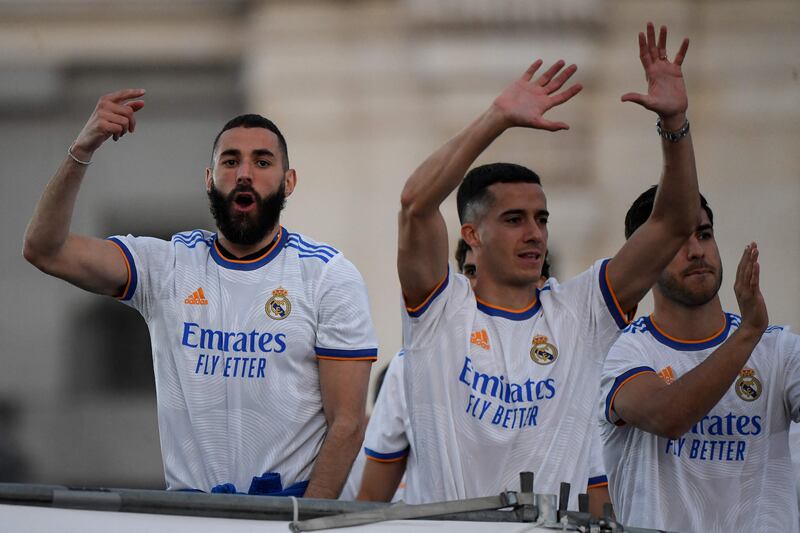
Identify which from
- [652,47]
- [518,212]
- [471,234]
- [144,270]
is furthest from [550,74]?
[144,270]

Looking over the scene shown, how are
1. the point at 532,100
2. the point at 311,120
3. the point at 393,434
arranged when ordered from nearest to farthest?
1. the point at 532,100
2. the point at 393,434
3. the point at 311,120

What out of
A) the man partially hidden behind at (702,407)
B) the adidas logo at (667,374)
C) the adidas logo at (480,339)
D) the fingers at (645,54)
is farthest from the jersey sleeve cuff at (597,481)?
the fingers at (645,54)

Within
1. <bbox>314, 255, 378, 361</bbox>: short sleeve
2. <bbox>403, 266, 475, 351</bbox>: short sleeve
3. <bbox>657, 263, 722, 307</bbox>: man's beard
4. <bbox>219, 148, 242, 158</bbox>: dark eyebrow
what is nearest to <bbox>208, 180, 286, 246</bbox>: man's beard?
<bbox>219, 148, 242, 158</bbox>: dark eyebrow

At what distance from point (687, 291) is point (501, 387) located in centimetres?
82

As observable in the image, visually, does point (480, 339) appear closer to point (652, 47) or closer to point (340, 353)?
point (340, 353)

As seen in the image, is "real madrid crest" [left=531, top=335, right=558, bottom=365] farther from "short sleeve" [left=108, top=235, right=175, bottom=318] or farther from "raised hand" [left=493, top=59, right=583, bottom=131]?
"short sleeve" [left=108, top=235, right=175, bottom=318]

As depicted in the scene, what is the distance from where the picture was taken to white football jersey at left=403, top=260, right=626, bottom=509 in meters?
3.38

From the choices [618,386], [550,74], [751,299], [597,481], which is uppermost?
[550,74]

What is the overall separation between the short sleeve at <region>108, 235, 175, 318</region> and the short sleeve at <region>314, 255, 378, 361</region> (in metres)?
0.47

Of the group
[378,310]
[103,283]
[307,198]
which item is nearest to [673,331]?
[103,283]

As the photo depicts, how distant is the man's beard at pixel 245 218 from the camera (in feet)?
12.3

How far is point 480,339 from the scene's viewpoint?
11.5ft

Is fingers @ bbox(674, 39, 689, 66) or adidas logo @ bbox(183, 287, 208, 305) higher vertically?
fingers @ bbox(674, 39, 689, 66)

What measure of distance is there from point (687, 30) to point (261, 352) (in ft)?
14.1
